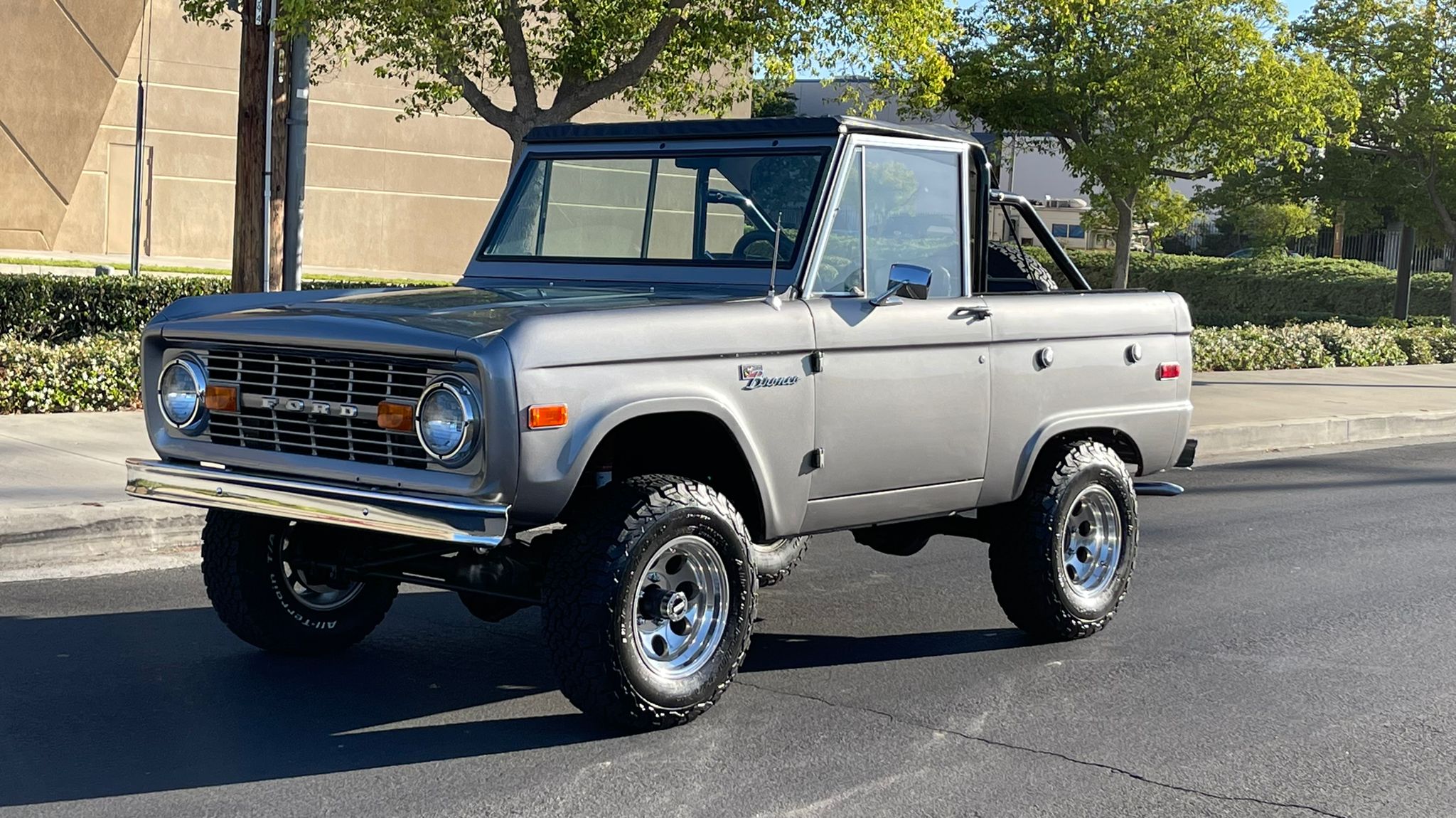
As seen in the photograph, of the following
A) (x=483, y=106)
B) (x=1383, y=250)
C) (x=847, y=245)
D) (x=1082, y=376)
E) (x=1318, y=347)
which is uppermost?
(x=483, y=106)

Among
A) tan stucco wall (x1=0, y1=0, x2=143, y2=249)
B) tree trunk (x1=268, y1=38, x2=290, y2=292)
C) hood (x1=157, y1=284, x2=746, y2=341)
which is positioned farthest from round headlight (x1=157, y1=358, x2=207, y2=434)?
tan stucco wall (x1=0, y1=0, x2=143, y2=249)

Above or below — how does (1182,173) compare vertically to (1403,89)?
below

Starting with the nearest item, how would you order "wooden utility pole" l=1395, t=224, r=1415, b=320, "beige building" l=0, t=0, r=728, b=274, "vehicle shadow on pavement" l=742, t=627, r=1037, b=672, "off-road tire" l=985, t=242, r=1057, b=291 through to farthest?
"vehicle shadow on pavement" l=742, t=627, r=1037, b=672, "off-road tire" l=985, t=242, r=1057, b=291, "wooden utility pole" l=1395, t=224, r=1415, b=320, "beige building" l=0, t=0, r=728, b=274

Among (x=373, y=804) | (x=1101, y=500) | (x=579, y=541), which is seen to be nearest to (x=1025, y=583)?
(x=1101, y=500)

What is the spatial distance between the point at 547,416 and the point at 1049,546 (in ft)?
8.25

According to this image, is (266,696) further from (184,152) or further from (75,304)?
(184,152)

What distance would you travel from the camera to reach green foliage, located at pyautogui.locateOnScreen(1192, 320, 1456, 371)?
20.7 m

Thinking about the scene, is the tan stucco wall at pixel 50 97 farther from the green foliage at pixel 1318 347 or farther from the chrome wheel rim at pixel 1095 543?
the chrome wheel rim at pixel 1095 543

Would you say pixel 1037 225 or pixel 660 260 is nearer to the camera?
pixel 660 260

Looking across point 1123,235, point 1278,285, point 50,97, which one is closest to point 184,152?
point 50,97

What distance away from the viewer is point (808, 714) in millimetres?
5496

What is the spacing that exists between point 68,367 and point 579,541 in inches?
329

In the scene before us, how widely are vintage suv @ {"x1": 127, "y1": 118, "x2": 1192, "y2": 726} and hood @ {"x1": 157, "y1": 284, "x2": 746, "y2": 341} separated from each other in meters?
0.02

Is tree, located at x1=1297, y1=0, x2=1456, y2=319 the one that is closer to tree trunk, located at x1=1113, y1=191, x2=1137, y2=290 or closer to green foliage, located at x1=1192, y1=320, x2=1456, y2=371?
green foliage, located at x1=1192, y1=320, x2=1456, y2=371
